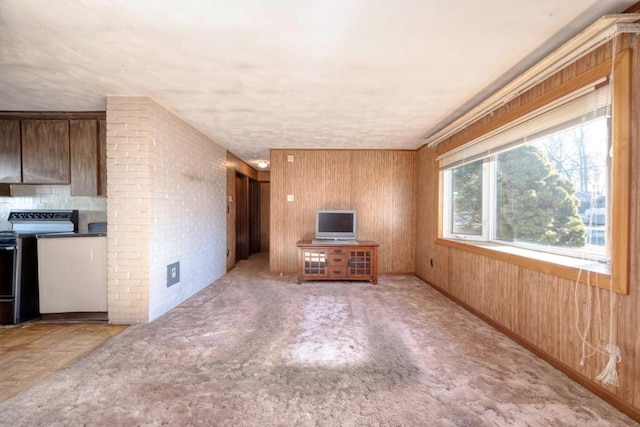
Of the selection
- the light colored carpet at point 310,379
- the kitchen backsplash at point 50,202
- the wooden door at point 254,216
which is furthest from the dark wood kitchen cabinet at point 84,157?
the wooden door at point 254,216

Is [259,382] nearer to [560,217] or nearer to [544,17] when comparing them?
[560,217]

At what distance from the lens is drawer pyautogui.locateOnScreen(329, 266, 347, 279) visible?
13.6 feet

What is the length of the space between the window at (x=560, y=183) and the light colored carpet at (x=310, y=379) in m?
0.79

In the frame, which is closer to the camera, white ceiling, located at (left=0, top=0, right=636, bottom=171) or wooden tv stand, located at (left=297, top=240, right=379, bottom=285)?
white ceiling, located at (left=0, top=0, right=636, bottom=171)

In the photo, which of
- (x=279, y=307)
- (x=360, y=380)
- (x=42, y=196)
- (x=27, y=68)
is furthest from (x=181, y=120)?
(x=360, y=380)

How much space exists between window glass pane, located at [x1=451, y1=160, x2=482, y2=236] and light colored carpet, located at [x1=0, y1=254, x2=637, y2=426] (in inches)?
47.3

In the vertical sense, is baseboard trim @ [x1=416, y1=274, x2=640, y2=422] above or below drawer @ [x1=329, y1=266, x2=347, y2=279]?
below

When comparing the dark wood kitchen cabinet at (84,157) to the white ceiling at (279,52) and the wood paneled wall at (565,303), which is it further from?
the wood paneled wall at (565,303)

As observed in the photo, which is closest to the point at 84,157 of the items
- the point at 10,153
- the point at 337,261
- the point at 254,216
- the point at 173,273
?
the point at 10,153

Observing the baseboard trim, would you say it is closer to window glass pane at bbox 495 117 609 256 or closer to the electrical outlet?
window glass pane at bbox 495 117 609 256

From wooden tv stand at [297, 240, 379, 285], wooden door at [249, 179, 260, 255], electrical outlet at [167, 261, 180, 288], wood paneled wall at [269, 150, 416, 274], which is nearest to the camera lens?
electrical outlet at [167, 261, 180, 288]

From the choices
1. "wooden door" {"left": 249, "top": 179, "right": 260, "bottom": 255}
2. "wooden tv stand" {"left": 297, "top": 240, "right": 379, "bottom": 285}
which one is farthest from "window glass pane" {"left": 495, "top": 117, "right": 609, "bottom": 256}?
"wooden door" {"left": 249, "top": 179, "right": 260, "bottom": 255}

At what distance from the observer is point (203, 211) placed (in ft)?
12.8

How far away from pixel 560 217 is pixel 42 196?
5517mm
